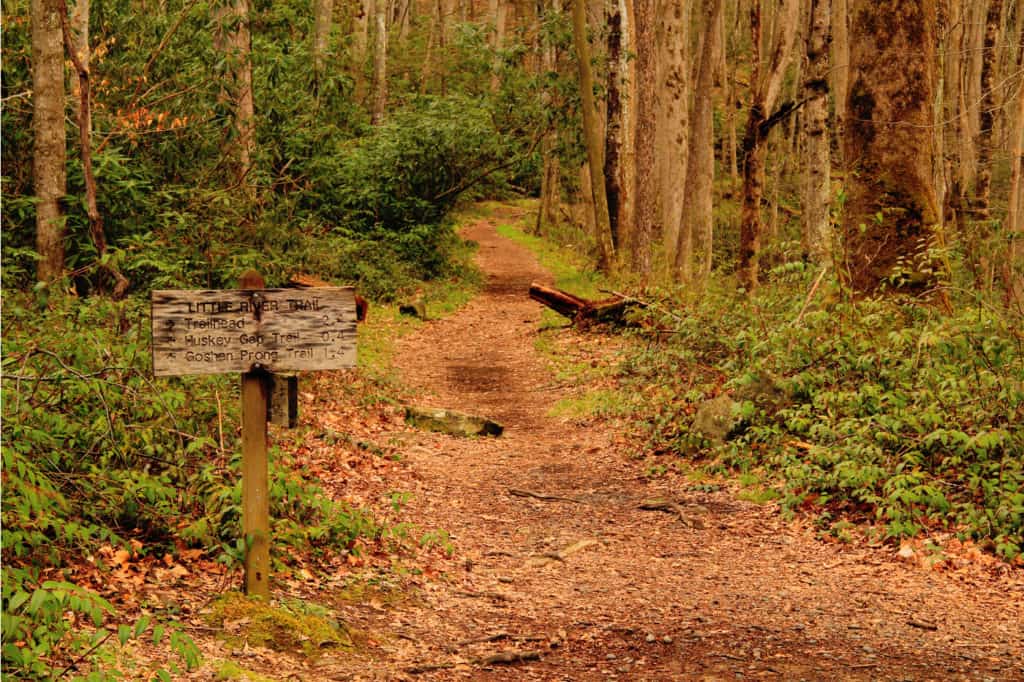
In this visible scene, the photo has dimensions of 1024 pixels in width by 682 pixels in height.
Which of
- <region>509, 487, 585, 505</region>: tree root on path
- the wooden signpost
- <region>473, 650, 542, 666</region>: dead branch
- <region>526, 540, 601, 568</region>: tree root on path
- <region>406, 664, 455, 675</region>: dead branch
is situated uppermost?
the wooden signpost

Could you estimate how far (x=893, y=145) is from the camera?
9609 mm

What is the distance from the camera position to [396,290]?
19453 millimetres

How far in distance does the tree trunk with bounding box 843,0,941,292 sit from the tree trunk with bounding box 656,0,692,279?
25.4ft

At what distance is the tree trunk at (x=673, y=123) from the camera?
18.4m

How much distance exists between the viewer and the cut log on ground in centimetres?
1505

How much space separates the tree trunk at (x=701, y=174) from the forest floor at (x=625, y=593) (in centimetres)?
813

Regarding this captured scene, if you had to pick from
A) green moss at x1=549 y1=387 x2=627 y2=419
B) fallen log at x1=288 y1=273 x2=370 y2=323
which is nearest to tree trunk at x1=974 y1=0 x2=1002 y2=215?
green moss at x1=549 y1=387 x2=627 y2=419

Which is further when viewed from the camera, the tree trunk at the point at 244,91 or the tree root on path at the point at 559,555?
the tree trunk at the point at 244,91

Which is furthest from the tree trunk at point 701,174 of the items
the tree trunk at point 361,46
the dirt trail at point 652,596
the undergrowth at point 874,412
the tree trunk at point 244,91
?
the tree trunk at point 361,46

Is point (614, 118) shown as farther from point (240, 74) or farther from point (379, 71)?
point (379, 71)

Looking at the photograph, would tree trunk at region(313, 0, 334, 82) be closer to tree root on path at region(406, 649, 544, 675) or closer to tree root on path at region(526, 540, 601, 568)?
tree root on path at region(526, 540, 601, 568)

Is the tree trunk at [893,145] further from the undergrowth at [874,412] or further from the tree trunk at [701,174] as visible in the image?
the tree trunk at [701,174]

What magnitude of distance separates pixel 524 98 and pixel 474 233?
12.4 meters

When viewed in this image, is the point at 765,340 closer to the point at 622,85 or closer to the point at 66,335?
the point at 66,335
